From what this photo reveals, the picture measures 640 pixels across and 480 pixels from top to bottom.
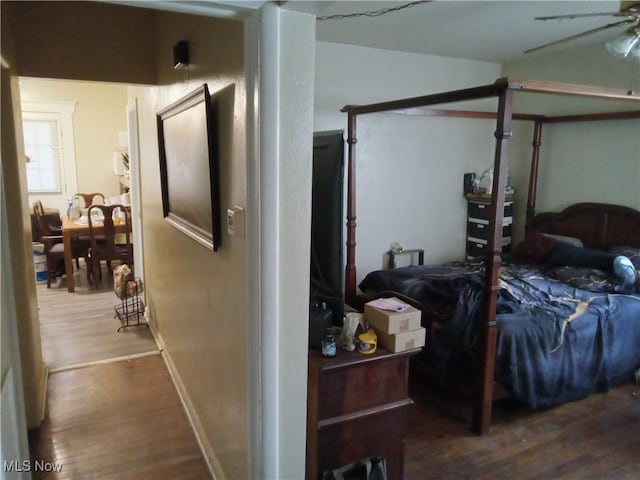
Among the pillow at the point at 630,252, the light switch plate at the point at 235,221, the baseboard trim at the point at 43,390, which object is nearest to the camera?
the light switch plate at the point at 235,221

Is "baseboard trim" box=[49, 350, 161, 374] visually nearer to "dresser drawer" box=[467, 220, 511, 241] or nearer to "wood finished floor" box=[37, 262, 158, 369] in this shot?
"wood finished floor" box=[37, 262, 158, 369]

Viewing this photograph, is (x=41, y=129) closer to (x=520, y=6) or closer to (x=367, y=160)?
(x=367, y=160)

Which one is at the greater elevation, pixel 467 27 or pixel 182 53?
pixel 467 27

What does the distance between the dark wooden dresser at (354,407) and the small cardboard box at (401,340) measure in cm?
3

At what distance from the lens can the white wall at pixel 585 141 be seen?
149 inches

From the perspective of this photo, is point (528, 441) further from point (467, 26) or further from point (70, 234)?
point (70, 234)


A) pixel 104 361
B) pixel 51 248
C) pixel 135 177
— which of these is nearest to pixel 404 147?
pixel 135 177

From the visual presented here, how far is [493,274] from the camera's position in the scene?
242cm

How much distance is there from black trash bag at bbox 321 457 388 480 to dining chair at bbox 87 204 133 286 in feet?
13.8

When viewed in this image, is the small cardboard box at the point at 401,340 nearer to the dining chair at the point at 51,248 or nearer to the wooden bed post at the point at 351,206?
the wooden bed post at the point at 351,206

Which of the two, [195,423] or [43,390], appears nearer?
[195,423]

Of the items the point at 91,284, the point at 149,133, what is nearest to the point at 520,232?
the point at 149,133

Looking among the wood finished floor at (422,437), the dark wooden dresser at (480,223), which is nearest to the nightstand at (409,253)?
the dark wooden dresser at (480,223)

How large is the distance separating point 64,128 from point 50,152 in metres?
0.41
